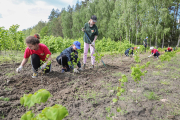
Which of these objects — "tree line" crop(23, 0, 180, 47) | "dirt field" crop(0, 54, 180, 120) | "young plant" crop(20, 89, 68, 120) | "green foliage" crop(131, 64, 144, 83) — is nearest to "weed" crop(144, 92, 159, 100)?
"dirt field" crop(0, 54, 180, 120)

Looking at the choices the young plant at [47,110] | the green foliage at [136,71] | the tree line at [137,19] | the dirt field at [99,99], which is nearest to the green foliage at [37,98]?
the young plant at [47,110]

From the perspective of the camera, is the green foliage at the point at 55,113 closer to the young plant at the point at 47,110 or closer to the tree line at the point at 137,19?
the young plant at the point at 47,110

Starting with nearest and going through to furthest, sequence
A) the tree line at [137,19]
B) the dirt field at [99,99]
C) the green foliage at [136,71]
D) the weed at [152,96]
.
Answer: the dirt field at [99,99] → the green foliage at [136,71] → the weed at [152,96] → the tree line at [137,19]

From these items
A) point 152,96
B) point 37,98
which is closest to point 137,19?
point 152,96

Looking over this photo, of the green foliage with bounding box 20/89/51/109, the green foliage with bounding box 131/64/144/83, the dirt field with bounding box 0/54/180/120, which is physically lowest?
the dirt field with bounding box 0/54/180/120

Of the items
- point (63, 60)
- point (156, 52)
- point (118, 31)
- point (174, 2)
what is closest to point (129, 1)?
→ point (118, 31)

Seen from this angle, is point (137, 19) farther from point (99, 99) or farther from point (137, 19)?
point (99, 99)

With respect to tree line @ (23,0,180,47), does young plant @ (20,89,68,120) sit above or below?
below

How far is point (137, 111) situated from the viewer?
1.73 m

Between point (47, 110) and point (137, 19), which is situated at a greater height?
point (137, 19)

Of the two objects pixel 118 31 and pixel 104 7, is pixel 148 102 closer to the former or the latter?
pixel 118 31

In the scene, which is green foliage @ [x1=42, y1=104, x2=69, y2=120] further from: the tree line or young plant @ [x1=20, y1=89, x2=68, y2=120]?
the tree line

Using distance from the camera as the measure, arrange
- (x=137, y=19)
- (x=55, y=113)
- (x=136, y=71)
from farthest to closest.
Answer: (x=137, y=19), (x=136, y=71), (x=55, y=113)

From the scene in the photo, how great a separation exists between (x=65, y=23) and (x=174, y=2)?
23.2m
